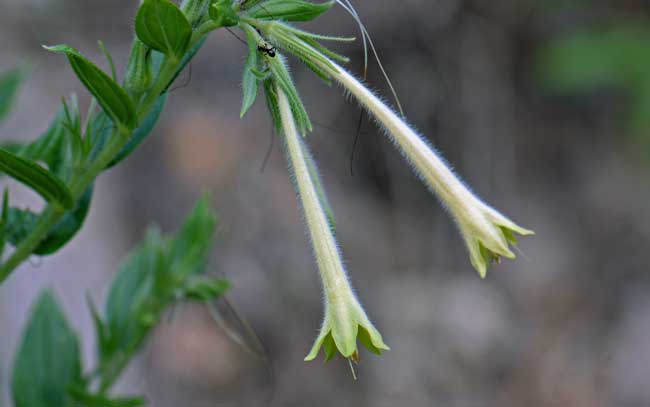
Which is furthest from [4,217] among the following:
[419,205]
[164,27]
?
[419,205]

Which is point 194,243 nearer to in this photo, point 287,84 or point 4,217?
point 4,217

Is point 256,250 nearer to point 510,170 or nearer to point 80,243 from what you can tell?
point 80,243

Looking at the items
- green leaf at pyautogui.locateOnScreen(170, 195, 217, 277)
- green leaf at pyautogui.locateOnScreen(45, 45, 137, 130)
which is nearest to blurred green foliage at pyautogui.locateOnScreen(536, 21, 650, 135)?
green leaf at pyautogui.locateOnScreen(170, 195, 217, 277)

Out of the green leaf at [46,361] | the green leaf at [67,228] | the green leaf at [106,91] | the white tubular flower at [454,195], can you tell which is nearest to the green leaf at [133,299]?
the green leaf at [46,361]

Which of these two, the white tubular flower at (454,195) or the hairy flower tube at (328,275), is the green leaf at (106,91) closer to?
the hairy flower tube at (328,275)

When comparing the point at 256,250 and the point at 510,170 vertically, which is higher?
the point at 510,170

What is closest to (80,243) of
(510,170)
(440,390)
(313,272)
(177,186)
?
(177,186)
